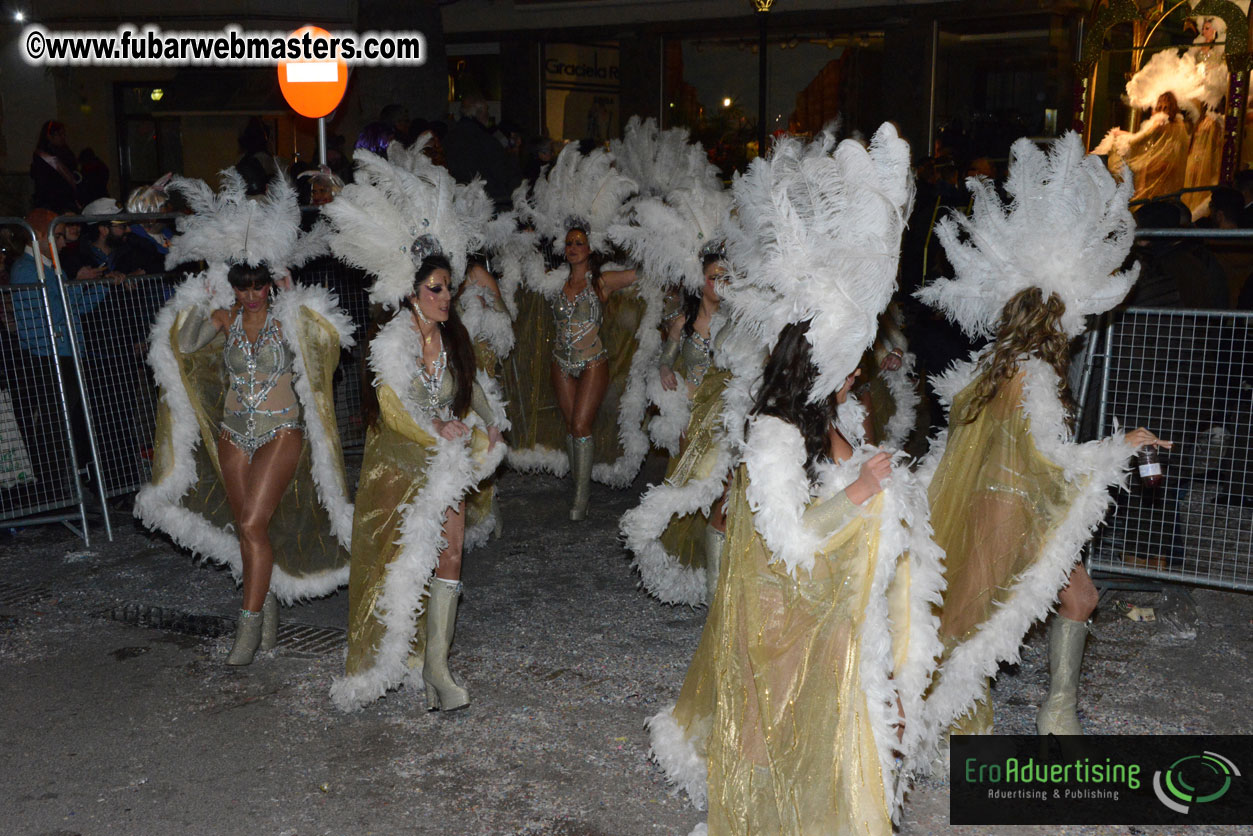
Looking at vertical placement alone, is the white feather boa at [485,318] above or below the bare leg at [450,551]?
above

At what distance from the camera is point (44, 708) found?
498cm

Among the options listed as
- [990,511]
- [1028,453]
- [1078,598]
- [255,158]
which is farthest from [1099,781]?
[255,158]

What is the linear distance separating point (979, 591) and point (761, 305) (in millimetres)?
1601

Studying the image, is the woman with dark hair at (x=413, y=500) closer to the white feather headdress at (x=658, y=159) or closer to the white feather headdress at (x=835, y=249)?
the white feather headdress at (x=835, y=249)

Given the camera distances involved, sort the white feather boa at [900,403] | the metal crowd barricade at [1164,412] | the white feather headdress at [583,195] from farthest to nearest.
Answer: the white feather headdress at [583,195], the white feather boa at [900,403], the metal crowd barricade at [1164,412]

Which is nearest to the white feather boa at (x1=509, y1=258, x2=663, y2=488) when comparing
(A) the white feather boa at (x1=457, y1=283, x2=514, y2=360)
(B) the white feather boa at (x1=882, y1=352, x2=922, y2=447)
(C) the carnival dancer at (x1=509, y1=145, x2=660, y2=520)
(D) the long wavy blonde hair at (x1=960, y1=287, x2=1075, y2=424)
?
(C) the carnival dancer at (x1=509, y1=145, x2=660, y2=520)

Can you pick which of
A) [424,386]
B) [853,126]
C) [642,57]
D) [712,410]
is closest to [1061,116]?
[853,126]

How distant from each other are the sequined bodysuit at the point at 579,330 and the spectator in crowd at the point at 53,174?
4875mm

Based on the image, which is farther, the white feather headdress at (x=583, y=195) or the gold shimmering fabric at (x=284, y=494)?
the white feather headdress at (x=583, y=195)

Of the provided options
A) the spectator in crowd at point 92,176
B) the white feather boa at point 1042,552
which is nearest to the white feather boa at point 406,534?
the white feather boa at point 1042,552

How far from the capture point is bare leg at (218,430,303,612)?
17.1 ft

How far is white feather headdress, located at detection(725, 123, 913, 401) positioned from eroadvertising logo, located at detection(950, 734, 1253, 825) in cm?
183

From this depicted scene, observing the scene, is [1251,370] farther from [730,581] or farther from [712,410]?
[730,581]

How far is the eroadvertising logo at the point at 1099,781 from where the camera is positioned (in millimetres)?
4027
